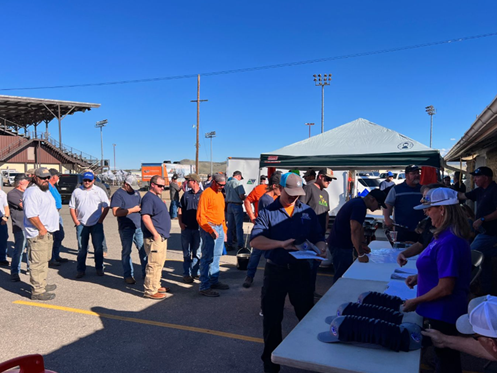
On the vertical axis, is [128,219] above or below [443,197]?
below

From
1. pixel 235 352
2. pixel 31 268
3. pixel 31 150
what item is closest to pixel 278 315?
pixel 235 352

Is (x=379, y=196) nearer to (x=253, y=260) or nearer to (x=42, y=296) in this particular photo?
(x=253, y=260)

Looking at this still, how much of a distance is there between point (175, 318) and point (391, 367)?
331 cm

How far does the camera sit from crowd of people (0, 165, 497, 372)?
249 centimetres

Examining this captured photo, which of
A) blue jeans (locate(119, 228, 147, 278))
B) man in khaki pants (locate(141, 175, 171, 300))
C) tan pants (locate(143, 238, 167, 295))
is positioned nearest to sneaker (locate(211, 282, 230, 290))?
man in khaki pants (locate(141, 175, 171, 300))

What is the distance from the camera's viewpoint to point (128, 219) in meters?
6.53

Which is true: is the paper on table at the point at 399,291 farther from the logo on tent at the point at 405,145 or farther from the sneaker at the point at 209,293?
the logo on tent at the point at 405,145

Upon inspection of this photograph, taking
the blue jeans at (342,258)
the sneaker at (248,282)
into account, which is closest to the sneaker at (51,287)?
the sneaker at (248,282)

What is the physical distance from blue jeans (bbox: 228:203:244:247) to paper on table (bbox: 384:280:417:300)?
5508mm

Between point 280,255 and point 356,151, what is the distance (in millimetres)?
5668

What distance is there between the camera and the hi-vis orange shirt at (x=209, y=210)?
568 cm

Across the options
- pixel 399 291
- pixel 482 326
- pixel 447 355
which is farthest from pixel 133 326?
pixel 482 326

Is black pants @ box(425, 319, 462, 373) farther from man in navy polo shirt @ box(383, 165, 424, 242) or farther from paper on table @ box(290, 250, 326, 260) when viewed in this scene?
man in navy polo shirt @ box(383, 165, 424, 242)

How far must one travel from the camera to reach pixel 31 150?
144 ft
